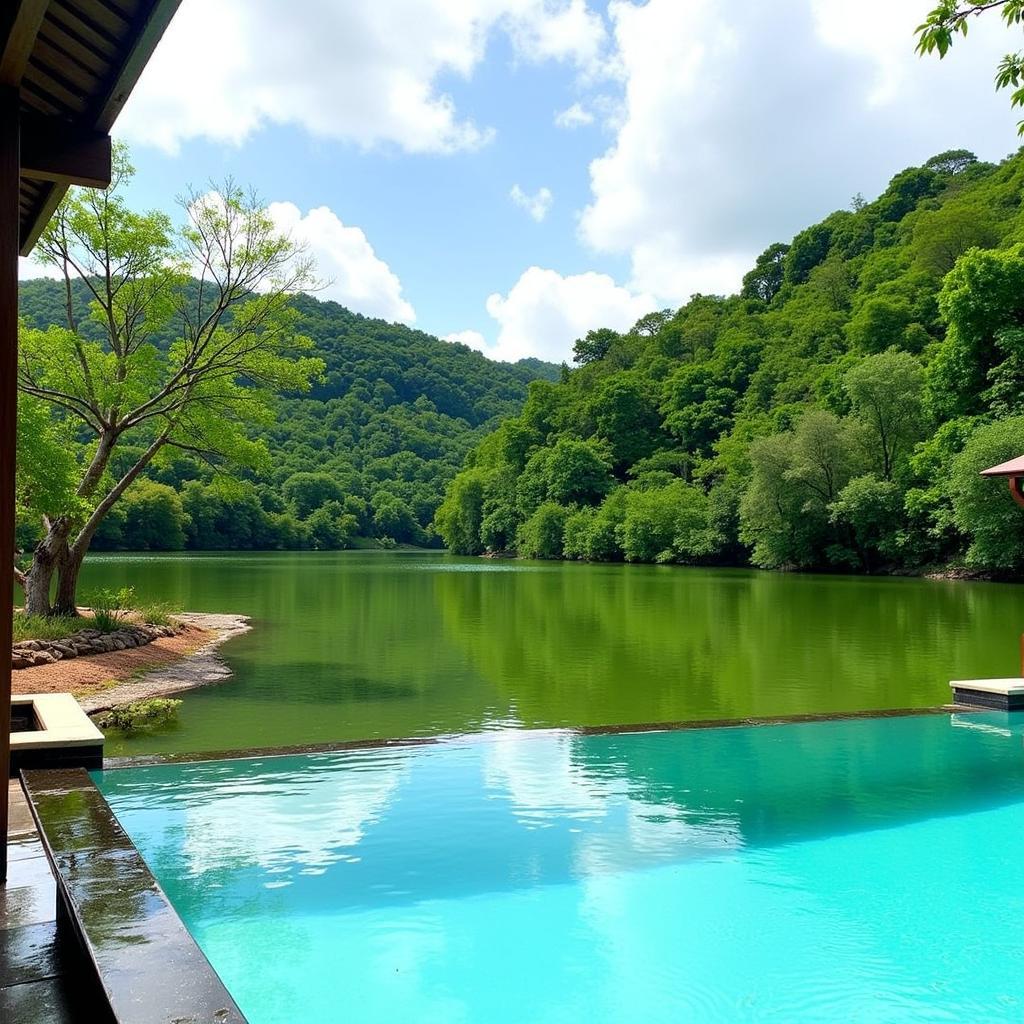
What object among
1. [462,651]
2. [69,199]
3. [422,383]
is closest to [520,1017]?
[462,651]

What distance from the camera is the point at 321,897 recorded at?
4.85 meters

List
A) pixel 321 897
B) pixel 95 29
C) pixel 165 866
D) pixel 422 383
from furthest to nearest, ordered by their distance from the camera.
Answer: pixel 422 383
pixel 165 866
pixel 321 897
pixel 95 29

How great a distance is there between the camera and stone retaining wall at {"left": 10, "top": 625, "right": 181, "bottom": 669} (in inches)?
494

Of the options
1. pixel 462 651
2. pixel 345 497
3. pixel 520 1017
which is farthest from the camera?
pixel 345 497

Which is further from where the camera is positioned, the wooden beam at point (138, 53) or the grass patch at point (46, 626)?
the grass patch at point (46, 626)

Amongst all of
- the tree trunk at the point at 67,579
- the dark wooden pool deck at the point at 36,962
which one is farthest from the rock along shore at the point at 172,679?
the dark wooden pool deck at the point at 36,962

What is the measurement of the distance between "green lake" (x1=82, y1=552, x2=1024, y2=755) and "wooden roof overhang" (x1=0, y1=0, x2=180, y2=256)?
655 cm

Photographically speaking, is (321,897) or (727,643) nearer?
(321,897)

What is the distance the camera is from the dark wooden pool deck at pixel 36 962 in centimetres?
262

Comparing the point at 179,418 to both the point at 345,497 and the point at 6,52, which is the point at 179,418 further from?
the point at 345,497

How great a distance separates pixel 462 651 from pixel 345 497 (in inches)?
3327

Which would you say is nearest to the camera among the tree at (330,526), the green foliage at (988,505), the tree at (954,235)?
the green foliage at (988,505)

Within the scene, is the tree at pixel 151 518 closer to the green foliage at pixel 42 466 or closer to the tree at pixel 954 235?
the tree at pixel 954 235

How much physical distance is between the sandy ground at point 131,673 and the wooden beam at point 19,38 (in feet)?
28.1
